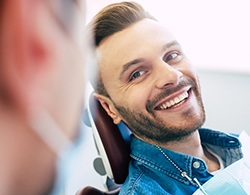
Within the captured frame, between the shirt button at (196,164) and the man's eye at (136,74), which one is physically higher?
the man's eye at (136,74)

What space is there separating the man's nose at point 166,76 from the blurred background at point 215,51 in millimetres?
377

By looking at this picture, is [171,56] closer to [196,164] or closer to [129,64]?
[129,64]

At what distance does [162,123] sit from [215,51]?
556mm

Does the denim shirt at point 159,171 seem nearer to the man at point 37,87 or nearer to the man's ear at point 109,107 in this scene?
the man's ear at point 109,107

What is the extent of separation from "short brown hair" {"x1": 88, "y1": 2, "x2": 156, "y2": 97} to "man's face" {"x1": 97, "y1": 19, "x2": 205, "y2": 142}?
0.05 feet

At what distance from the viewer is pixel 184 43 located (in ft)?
4.30

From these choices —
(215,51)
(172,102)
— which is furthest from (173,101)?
(215,51)

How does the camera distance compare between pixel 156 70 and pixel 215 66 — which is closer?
pixel 156 70

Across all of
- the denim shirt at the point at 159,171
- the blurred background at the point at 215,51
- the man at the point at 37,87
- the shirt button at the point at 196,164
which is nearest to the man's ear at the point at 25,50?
the man at the point at 37,87

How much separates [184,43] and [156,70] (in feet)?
1.55

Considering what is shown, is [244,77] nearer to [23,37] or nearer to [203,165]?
[203,165]

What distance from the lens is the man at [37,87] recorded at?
0.73ft

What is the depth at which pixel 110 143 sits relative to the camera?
A: 3.09 feet

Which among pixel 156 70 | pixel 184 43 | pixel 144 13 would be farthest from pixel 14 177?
pixel 184 43
